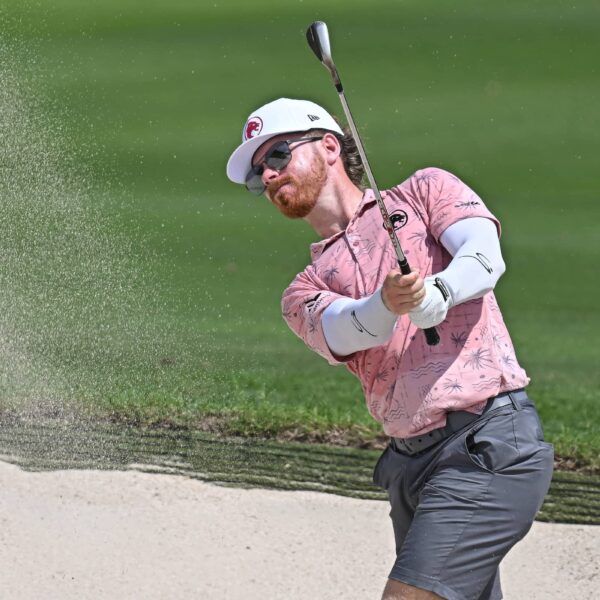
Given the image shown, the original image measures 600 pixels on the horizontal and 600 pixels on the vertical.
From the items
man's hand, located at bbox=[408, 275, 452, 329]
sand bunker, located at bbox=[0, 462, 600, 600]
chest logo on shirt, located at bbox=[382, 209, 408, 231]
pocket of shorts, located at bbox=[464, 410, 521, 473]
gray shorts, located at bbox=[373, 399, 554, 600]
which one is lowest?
sand bunker, located at bbox=[0, 462, 600, 600]

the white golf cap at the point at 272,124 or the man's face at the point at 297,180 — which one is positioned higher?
the white golf cap at the point at 272,124

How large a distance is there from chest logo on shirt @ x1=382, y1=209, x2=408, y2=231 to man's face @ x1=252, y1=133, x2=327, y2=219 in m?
0.22

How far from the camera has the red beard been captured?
298 cm

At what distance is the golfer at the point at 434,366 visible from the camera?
2.64 meters

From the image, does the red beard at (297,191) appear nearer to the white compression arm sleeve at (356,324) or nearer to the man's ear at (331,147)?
the man's ear at (331,147)

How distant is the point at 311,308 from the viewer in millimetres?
2844

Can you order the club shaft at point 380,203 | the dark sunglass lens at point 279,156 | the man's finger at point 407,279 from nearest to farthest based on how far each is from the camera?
the man's finger at point 407,279 → the club shaft at point 380,203 → the dark sunglass lens at point 279,156

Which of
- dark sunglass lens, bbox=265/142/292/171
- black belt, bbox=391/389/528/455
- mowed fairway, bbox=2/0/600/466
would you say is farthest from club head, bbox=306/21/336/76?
mowed fairway, bbox=2/0/600/466

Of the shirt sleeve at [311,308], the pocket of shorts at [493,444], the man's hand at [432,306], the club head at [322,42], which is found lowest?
the pocket of shorts at [493,444]

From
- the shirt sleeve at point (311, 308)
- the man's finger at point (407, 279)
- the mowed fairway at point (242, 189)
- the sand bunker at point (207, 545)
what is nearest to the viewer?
the man's finger at point (407, 279)

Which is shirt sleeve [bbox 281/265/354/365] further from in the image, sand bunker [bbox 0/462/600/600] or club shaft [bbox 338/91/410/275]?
sand bunker [bbox 0/462/600/600]

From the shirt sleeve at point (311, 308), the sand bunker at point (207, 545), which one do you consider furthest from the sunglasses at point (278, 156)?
the sand bunker at point (207, 545)

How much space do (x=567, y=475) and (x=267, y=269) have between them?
2198 mm

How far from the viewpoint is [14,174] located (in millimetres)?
6465
